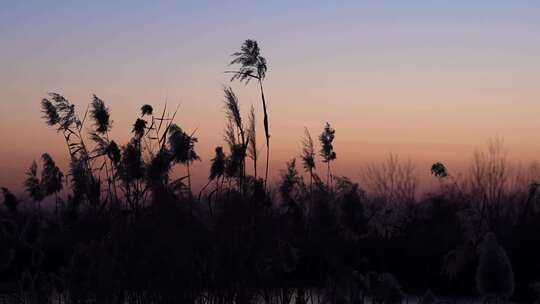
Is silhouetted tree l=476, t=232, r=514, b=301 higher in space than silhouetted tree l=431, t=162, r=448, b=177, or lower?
lower

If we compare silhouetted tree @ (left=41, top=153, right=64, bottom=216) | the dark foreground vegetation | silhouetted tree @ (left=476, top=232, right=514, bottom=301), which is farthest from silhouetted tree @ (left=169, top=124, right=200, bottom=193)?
silhouetted tree @ (left=41, top=153, right=64, bottom=216)

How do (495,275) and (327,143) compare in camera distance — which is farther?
→ (327,143)

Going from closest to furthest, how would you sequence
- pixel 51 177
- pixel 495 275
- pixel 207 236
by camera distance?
pixel 495 275 → pixel 207 236 → pixel 51 177

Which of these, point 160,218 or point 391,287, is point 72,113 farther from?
point 391,287

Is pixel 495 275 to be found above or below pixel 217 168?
below

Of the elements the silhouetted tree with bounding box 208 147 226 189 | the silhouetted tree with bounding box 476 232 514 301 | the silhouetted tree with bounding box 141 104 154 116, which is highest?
the silhouetted tree with bounding box 141 104 154 116

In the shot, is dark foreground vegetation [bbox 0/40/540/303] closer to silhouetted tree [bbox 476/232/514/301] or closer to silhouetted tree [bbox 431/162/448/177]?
silhouetted tree [bbox 476/232/514/301]

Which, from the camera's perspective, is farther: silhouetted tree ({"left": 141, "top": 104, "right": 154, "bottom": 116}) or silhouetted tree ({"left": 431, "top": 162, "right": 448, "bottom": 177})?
silhouetted tree ({"left": 431, "top": 162, "right": 448, "bottom": 177})

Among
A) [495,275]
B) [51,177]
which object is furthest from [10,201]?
[495,275]

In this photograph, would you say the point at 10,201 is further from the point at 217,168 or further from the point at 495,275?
the point at 495,275

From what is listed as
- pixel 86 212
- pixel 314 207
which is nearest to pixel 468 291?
pixel 314 207

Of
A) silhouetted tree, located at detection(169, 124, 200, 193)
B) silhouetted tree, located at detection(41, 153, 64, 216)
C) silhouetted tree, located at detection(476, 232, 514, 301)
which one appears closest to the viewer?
silhouetted tree, located at detection(476, 232, 514, 301)

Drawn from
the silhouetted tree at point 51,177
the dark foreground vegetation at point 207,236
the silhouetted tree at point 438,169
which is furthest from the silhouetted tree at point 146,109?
the silhouetted tree at point 438,169

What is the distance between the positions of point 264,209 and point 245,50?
1760 millimetres
